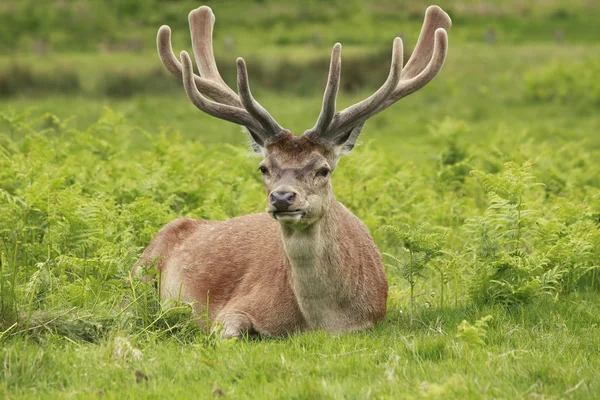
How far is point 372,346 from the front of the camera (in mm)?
6586

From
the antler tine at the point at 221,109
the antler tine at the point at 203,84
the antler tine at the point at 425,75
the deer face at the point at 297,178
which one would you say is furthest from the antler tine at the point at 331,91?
the antler tine at the point at 203,84

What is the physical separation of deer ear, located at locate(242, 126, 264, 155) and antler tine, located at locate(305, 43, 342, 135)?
484mm

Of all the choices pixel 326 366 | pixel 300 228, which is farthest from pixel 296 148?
pixel 326 366

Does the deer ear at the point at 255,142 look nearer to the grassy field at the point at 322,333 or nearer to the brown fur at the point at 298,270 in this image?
the brown fur at the point at 298,270

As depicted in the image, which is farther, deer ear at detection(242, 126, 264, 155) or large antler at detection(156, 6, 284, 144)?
deer ear at detection(242, 126, 264, 155)

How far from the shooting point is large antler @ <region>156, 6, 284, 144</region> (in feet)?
23.9

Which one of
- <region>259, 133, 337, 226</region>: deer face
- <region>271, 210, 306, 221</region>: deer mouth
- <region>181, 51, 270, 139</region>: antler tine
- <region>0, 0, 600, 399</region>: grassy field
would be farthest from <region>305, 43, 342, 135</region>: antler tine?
<region>271, 210, 306, 221</region>: deer mouth

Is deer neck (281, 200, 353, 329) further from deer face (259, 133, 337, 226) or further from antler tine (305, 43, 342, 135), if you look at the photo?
antler tine (305, 43, 342, 135)

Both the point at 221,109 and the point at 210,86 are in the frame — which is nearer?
the point at 221,109

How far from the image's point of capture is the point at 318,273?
7.33 meters

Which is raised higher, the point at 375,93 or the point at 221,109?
the point at 375,93

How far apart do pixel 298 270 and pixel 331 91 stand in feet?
4.51

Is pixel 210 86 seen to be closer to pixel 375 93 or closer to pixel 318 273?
pixel 375 93

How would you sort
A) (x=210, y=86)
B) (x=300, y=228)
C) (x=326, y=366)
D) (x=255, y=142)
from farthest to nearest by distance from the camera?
(x=210, y=86), (x=255, y=142), (x=300, y=228), (x=326, y=366)
